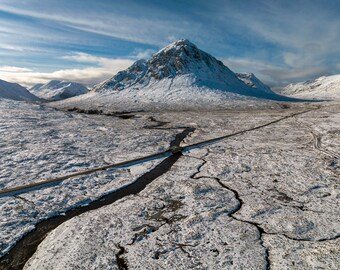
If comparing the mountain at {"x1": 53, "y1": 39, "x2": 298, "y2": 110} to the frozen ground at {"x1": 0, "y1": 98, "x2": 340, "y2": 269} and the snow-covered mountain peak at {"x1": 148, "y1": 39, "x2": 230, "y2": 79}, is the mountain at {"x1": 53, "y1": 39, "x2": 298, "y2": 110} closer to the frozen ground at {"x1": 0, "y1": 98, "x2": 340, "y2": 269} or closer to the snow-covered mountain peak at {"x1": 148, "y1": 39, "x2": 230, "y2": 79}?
the snow-covered mountain peak at {"x1": 148, "y1": 39, "x2": 230, "y2": 79}

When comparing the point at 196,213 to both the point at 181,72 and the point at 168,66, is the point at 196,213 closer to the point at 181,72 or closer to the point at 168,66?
the point at 181,72

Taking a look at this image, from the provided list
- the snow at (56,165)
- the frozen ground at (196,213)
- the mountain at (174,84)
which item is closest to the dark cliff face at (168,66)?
the mountain at (174,84)

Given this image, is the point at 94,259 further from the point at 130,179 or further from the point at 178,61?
the point at 178,61

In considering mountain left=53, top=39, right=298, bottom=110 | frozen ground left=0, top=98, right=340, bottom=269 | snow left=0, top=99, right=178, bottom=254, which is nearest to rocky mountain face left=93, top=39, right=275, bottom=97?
mountain left=53, top=39, right=298, bottom=110

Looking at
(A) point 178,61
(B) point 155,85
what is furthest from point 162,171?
(A) point 178,61

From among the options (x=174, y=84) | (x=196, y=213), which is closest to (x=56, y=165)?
(x=196, y=213)

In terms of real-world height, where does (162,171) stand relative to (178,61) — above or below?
below
